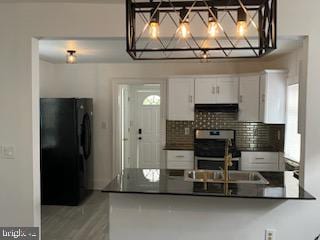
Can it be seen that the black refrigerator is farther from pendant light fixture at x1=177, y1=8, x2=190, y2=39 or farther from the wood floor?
pendant light fixture at x1=177, y1=8, x2=190, y2=39

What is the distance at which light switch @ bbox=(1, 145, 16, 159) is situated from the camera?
2.87m

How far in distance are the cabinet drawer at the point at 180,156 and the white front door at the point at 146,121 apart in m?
1.47

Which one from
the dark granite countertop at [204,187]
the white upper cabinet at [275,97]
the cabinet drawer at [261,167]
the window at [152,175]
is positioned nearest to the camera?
the dark granite countertop at [204,187]

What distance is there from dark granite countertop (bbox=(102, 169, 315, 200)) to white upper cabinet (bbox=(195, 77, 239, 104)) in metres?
2.49

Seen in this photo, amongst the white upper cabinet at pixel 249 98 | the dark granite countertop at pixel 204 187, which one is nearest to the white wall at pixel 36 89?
the dark granite countertop at pixel 204 187

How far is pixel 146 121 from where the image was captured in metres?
7.04

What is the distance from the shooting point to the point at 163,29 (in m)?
2.76

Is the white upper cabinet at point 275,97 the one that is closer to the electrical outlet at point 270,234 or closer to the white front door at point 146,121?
the electrical outlet at point 270,234

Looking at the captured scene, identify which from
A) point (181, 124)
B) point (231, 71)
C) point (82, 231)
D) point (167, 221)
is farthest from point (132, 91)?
point (167, 221)

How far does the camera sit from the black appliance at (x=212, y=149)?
5316 mm

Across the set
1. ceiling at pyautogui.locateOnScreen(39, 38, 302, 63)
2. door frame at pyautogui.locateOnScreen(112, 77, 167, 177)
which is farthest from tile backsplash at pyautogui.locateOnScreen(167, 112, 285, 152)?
ceiling at pyautogui.locateOnScreen(39, 38, 302, 63)

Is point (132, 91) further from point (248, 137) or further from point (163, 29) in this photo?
point (163, 29)

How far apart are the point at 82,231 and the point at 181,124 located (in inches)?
104

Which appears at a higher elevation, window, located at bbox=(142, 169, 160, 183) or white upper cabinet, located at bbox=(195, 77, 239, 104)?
white upper cabinet, located at bbox=(195, 77, 239, 104)
